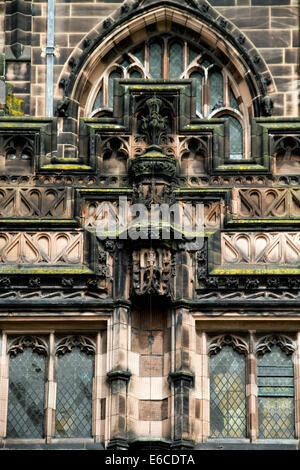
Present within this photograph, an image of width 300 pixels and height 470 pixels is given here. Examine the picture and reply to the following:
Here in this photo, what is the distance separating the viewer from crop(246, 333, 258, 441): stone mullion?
93.5ft

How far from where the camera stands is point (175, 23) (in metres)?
33.9

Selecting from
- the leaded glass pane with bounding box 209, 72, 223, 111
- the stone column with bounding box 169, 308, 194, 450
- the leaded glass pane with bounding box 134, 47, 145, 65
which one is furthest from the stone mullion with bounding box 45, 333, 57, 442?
Result: the leaded glass pane with bounding box 134, 47, 145, 65

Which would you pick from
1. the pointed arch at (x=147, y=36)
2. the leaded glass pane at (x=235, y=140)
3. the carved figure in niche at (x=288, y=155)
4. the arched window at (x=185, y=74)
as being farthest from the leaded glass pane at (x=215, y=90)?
the carved figure in niche at (x=288, y=155)

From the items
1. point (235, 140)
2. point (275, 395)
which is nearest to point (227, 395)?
point (275, 395)

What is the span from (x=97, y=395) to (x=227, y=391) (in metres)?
1.90

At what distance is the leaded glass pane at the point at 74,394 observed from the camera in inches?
1128

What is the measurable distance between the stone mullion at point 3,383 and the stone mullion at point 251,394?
139 inches

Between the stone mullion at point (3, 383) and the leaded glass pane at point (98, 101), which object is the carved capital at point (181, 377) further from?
the leaded glass pane at point (98, 101)

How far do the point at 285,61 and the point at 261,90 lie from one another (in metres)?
0.68

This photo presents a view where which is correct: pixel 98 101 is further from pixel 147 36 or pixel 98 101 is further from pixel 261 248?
pixel 261 248

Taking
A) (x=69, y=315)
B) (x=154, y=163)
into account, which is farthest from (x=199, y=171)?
(x=69, y=315)

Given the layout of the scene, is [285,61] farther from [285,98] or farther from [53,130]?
[53,130]
